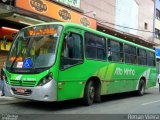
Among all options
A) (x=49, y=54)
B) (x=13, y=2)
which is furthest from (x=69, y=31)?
(x=13, y=2)

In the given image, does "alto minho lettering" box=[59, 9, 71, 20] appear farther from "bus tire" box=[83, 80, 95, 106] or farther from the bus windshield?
the bus windshield

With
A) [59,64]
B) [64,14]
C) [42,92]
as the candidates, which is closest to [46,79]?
[42,92]

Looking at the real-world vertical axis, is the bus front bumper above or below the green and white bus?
below

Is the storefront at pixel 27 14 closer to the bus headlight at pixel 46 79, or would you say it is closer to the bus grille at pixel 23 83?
the bus grille at pixel 23 83

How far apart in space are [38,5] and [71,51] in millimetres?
8041

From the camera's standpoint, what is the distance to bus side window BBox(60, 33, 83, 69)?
10.5 meters

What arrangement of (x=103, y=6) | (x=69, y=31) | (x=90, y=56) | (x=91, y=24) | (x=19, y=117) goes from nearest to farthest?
(x=19, y=117) < (x=69, y=31) < (x=90, y=56) < (x=91, y=24) < (x=103, y=6)

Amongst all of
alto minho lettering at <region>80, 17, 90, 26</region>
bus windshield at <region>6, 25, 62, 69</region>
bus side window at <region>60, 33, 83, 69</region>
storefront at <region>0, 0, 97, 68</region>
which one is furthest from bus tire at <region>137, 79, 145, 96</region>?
bus windshield at <region>6, 25, 62, 69</region>

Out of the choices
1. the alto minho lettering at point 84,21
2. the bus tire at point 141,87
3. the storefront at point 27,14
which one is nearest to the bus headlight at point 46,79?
→ the storefront at point 27,14

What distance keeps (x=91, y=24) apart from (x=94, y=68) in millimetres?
11683

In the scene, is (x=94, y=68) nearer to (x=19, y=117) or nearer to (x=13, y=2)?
(x=19, y=117)

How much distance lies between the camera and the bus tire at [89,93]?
38.5ft

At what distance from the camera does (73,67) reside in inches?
431

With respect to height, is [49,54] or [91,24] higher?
[91,24]
